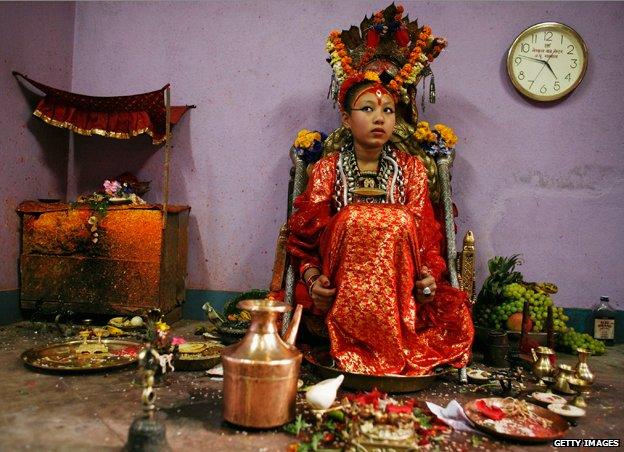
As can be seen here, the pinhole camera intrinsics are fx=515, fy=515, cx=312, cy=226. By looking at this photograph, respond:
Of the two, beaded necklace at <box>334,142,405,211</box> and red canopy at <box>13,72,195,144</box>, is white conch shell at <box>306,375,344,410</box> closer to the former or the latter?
beaded necklace at <box>334,142,405,211</box>

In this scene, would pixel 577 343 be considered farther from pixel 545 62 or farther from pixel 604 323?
pixel 545 62

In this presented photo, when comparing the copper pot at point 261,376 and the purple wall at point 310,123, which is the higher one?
the purple wall at point 310,123

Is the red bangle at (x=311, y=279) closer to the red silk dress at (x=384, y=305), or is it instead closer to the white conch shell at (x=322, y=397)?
the red silk dress at (x=384, y=305)

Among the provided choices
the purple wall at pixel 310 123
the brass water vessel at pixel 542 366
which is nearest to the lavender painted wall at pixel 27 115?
the purple wall at pixel 310 123

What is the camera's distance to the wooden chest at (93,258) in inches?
169

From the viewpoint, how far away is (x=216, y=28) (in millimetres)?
4902

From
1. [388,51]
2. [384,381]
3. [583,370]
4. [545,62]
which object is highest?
[545,62]

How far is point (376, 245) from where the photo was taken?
2.96 m

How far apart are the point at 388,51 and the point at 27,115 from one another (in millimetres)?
3115

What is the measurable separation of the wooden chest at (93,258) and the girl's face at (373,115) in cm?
184

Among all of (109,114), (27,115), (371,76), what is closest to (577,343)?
(371,76)

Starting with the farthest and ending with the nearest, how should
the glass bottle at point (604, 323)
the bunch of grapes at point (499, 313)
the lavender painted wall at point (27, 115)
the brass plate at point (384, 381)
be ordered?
the glass bottle at point (604, 323) → the lavender painted wall at point (27, 115) → the bunch of grapes at point (499, 313) → the brass plate at point (384, 381)

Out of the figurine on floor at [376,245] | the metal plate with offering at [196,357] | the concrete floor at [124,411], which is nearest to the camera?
the concrete floor at [124,411]

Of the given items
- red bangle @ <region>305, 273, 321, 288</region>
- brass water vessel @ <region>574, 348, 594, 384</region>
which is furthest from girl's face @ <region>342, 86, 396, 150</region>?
brass water vessel @ <region>574, 348, 594, 384</region>
